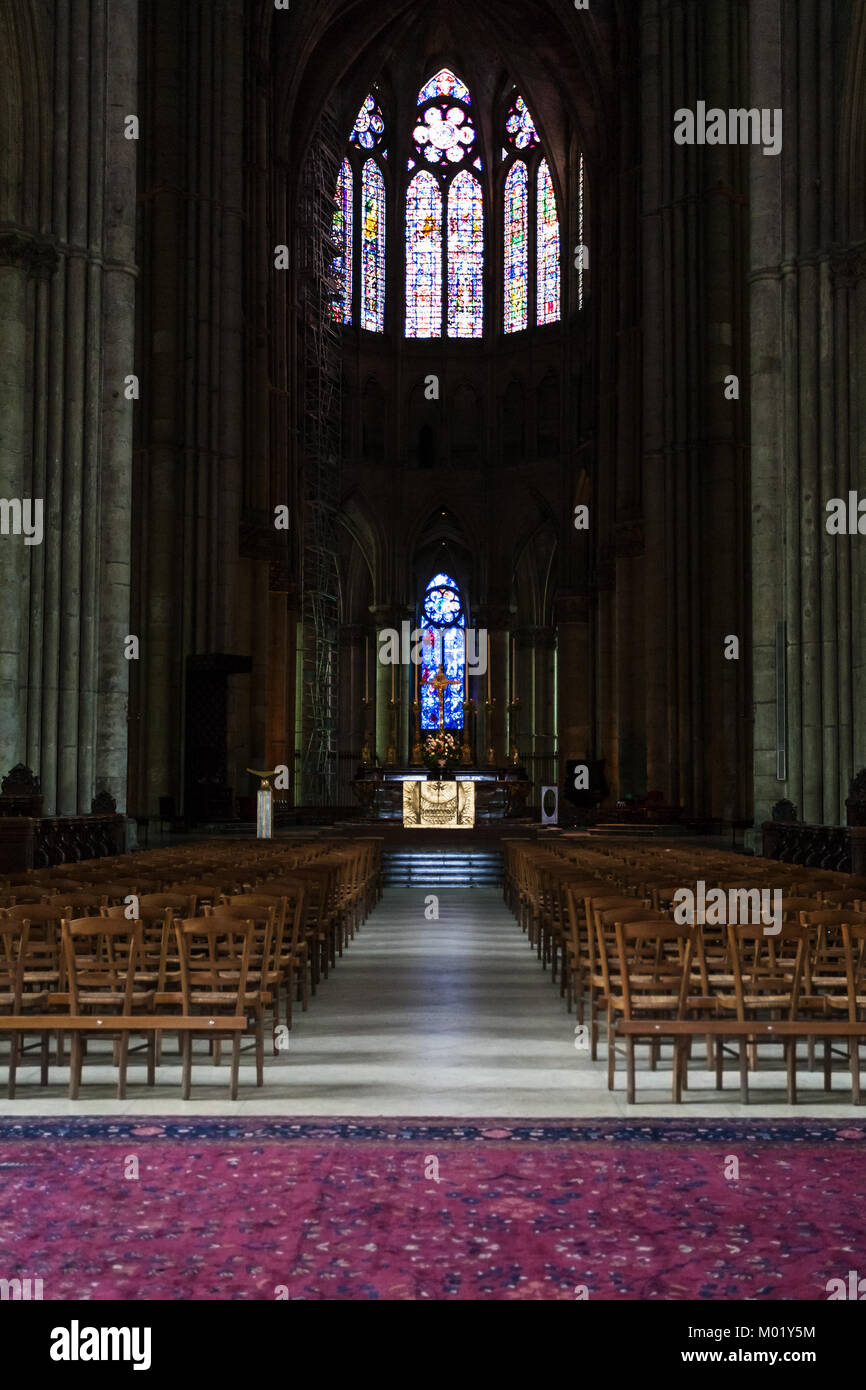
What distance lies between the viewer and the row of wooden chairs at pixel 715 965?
27.4 feet

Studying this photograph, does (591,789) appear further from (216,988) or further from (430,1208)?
(430,1208)

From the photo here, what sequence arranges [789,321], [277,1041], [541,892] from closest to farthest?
[277,1041] → [541,892] → [789,321]

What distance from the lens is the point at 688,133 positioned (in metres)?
34.2

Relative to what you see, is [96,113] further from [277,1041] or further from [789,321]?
[277,1041]

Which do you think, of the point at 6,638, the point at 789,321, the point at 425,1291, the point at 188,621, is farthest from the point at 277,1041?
the point at 188,621

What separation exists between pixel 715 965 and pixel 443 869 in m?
Answer: 19.2

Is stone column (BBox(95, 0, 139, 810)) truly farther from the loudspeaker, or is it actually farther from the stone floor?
the loudspeaker

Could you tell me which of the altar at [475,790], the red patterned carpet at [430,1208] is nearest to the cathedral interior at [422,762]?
the red patterned carpet at [430,1208]

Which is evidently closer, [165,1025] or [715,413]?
[165,1025]

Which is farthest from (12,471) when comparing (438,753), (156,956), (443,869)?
(438,753)

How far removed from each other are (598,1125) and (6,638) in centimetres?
1582

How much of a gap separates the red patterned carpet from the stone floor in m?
0.44

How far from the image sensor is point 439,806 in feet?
110

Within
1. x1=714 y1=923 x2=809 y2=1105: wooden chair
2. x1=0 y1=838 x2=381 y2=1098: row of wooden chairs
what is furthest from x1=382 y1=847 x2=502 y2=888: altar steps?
x1=714 y1=923 x2=809 y2=1105: wooden chair
